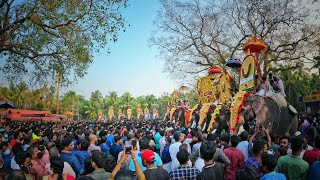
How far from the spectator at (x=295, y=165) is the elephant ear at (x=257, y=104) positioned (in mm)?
6465

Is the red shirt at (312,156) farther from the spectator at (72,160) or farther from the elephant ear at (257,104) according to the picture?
the elephant ear at (257,104)

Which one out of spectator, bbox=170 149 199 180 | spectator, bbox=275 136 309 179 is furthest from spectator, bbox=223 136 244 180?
spectator, bbox=170 149 199 180

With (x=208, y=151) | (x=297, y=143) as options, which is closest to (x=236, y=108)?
(x=297, y=143)

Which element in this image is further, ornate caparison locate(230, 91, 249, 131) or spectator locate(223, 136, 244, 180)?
ornate caparison locate(230, 91, 249, 131)

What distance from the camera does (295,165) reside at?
4090 millimetres

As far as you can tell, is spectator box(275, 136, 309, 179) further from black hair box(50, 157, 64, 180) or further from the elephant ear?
the elephant ear

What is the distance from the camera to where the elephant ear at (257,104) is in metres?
10.5

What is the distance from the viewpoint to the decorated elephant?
34.5 ft

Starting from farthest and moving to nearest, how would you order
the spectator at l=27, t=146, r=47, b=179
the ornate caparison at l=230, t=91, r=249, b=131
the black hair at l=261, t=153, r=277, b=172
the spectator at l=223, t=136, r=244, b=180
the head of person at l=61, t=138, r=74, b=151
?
1. the ornate caparison at l=230, t=91, r=249, b=131
2. the head of person at l=61, t=138, r=74, b=151
3. the spectator at l=27, t=146, r=47, b=179
4. the spectator at l=223, t=136, r=244, b=180
5. the black hair at l=261, t=153, r=277, b=172

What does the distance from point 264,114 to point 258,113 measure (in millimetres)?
218

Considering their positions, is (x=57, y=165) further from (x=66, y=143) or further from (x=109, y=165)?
(x=66, y=143)

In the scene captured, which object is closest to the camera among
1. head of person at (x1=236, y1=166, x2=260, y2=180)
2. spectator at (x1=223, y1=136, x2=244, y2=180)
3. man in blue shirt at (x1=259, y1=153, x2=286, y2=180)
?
head of person at (x1=236, y1=166, x2=260, y2=180)

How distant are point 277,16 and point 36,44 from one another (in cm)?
1456

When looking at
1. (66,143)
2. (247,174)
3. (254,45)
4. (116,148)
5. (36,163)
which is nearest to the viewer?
(247,174)
